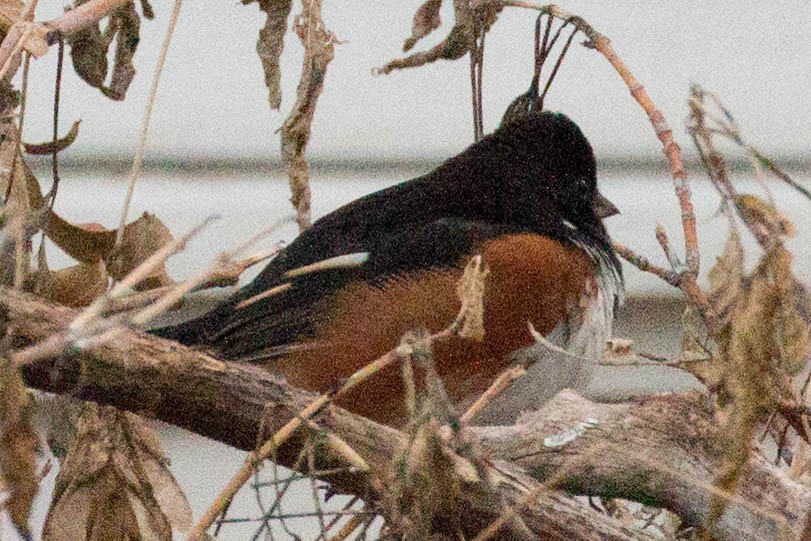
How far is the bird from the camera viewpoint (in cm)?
150

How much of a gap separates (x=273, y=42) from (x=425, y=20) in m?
0.24

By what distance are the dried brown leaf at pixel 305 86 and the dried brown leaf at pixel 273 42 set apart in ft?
0.06

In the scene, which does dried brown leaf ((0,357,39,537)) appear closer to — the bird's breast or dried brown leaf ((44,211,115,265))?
dried brown leaf ((44,211,115,265))

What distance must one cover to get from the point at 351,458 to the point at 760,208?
0.33 m

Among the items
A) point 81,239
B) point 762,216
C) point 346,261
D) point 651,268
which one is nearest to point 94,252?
point 81,239

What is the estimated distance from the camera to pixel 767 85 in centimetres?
291

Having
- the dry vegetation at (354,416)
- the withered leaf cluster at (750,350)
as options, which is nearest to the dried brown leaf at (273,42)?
the dry vegetation at (354,416)

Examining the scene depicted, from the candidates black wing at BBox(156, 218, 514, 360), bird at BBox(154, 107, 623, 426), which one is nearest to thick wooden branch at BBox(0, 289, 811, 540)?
bird at BBox(154, 107, 623, 426)

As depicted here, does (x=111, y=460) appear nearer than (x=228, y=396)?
No

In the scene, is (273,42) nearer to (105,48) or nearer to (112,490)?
(105,48)

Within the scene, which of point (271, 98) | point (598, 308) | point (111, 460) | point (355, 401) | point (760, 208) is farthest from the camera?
point (598, 308)

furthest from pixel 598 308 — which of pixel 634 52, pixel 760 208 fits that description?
pixel 634 52

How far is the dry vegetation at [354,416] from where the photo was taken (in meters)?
0.75

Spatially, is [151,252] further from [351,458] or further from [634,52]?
[634,52]
